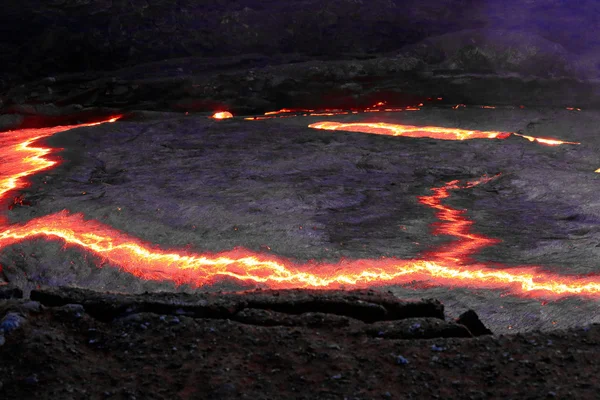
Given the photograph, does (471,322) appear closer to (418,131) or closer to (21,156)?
(418,131)

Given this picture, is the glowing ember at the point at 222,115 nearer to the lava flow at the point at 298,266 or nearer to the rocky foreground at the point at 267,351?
the lava flow at the point at 298,266

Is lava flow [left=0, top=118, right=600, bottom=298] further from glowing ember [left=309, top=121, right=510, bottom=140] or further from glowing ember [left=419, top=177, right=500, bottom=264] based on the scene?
glowing ember [left=309, top=121, right=510, bottom=140]

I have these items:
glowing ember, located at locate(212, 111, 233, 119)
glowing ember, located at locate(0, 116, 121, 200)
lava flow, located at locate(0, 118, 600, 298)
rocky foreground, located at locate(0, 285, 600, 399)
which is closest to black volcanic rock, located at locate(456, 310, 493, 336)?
rocky foreground, located at locate(0, 285, 600, 399)

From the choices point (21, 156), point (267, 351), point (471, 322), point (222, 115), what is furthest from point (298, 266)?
point (222, 115)

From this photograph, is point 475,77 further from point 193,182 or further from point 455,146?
point 193,182

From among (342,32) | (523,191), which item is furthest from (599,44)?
(523,191)
